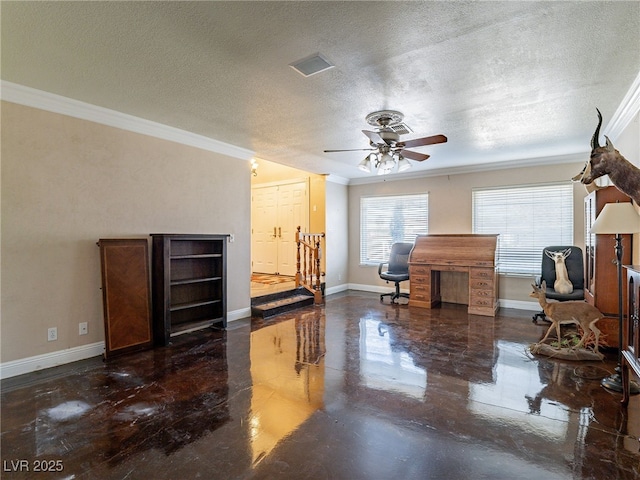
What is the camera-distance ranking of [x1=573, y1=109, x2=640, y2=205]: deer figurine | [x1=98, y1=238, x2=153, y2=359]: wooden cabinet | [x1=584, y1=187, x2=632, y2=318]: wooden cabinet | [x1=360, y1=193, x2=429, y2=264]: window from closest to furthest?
1. [x1=573, y1=109, x2=640, y2=205]: deer figurine
2. [x1=98, y1=238, x2=153, y2=359]: wooden cabinet
3. [x1=584, y1=187, x2=632, y2=318]: wooden cabinet
4. [x1=360, y1=193, x2=429, y2=264]: window

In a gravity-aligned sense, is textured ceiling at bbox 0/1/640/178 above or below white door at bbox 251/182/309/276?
above

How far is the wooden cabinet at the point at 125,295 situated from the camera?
132 inches

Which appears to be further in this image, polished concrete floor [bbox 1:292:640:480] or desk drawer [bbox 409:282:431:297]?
desk drawer [bbox 409:282:431:297]

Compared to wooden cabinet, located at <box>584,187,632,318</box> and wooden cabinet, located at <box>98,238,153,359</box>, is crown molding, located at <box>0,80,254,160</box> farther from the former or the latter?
wooden cabinet, located at <box>584,187,632,318</box>

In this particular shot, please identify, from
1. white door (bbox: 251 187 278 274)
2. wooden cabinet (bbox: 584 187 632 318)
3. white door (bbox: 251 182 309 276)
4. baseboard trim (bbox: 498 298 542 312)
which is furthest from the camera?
white door (bbox: 251 187 278 274)

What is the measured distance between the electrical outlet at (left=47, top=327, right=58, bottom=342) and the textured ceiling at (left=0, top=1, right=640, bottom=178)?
2.23m

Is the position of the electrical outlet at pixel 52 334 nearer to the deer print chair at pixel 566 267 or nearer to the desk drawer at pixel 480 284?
the desk drawer at pixel 480 284

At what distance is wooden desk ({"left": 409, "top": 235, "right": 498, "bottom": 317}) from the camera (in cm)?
521

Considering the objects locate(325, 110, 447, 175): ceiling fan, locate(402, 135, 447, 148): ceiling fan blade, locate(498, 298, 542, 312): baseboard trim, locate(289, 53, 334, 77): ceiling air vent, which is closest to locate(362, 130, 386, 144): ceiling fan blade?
locate(325, 110, 447, 175): ceiling fan

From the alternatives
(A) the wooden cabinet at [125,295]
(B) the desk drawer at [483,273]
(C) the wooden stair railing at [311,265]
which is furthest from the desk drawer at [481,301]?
(A) the wooden cabinet at [125,295]

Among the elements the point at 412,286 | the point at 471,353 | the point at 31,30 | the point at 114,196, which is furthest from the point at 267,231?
the point at 31,30

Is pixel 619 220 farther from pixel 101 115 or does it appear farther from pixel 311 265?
pixel 101 115

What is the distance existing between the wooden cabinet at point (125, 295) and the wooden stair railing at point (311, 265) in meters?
2.84

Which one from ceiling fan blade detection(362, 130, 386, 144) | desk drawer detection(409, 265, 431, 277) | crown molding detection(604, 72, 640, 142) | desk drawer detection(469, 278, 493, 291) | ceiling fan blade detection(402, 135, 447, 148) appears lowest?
desk drawer detection(469, 278, 493, 291)
